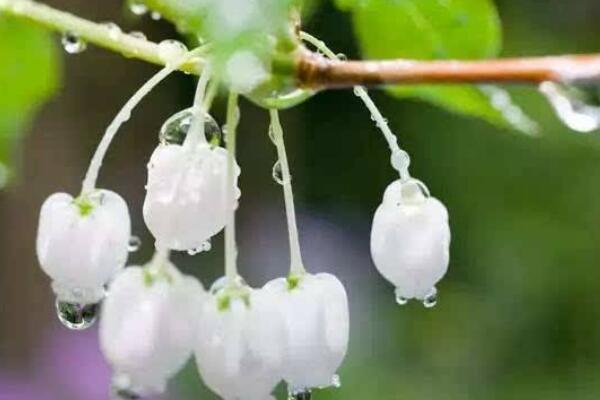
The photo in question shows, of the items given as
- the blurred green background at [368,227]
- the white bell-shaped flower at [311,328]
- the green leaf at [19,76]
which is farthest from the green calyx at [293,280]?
the blurred green background at [368,227]

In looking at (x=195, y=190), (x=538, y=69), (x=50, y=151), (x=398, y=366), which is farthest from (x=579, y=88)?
(x=50, y=151)

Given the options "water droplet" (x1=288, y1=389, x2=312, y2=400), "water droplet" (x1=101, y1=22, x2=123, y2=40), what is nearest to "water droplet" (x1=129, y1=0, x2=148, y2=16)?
"water droplet" (x1=101, y1=22, x2=123, y2=40)

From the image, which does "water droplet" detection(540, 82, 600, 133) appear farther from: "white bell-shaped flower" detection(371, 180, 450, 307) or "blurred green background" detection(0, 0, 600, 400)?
"blurred green background" detection(0, 0, 600, 400)

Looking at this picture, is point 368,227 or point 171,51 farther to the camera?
point 368,227

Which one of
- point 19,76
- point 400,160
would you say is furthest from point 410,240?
point 19,76

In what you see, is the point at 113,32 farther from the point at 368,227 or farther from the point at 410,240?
the point at 368,227

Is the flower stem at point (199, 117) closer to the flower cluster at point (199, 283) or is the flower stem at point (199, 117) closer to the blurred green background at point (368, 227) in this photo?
the flower cluster at point (199, 283)
